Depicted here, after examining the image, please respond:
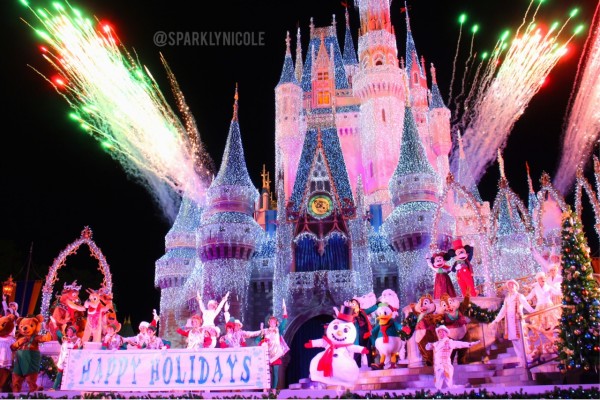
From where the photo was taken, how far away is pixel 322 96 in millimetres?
40406

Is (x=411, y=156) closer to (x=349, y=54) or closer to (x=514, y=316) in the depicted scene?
(x=514, y=316)

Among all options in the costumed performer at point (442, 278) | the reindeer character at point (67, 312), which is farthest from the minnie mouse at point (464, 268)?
the reindeer character at point (67, 312)

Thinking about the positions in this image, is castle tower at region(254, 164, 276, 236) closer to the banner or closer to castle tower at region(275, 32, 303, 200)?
castle tower at region(275, 32, 303, 200)

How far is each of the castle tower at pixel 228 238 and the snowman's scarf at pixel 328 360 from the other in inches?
632

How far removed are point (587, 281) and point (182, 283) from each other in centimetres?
2561

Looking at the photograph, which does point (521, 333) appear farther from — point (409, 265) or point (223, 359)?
point (409, 265)

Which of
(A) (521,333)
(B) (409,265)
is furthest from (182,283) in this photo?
(A) (521,333)

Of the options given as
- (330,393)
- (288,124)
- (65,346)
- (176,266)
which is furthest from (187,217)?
(330,393)

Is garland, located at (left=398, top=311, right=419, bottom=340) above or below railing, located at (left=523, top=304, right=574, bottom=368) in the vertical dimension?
above

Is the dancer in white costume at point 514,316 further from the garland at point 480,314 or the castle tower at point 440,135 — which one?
the castle tower at point 440,135

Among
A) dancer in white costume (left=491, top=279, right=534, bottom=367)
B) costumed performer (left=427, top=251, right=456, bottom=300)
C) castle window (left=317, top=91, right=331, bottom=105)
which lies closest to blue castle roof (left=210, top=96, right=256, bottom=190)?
castle window (left=317, top=91, right=331, bottom=105)

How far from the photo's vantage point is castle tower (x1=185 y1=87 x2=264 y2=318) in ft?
92.8

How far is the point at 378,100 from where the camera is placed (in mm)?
38344

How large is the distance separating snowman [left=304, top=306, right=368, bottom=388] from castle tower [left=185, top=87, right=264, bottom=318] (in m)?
15.9
